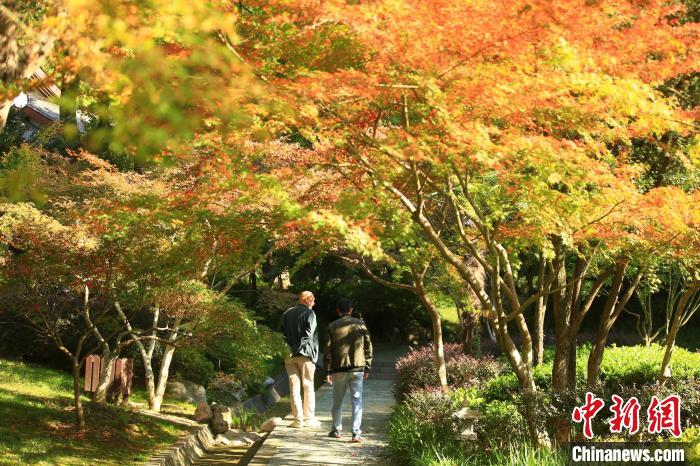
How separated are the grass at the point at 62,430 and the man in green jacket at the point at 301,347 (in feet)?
5.90

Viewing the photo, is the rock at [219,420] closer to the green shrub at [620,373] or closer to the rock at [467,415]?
the green shrub at [620,373]

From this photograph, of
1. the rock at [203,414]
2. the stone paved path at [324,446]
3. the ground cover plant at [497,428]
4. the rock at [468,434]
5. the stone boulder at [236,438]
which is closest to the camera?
the ground cover plant at [497,428]

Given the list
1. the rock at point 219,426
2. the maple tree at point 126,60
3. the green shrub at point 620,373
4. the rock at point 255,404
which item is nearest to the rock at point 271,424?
the rock at point 219,426

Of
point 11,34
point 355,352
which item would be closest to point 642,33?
point 355,352

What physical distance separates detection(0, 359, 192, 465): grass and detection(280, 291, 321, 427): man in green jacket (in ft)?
5.90

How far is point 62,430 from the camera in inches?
391

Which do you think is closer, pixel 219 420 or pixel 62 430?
pixel 62 430

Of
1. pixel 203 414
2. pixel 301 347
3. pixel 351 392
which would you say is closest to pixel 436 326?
pixel 301 347

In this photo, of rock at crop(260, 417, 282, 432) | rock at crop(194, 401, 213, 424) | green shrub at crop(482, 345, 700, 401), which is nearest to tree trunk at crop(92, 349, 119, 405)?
rock at crop(194, 401, 213, 424)

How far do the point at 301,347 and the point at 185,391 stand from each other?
18.4 feet

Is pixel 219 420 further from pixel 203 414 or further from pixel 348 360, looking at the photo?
pixel 348 360

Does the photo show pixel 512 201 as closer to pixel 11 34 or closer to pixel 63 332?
pixel 11 34

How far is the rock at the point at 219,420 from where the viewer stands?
1265 centimetres

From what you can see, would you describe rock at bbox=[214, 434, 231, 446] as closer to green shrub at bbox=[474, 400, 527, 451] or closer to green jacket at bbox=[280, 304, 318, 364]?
green jacket at bbox=[280, 304, 318, 364]
